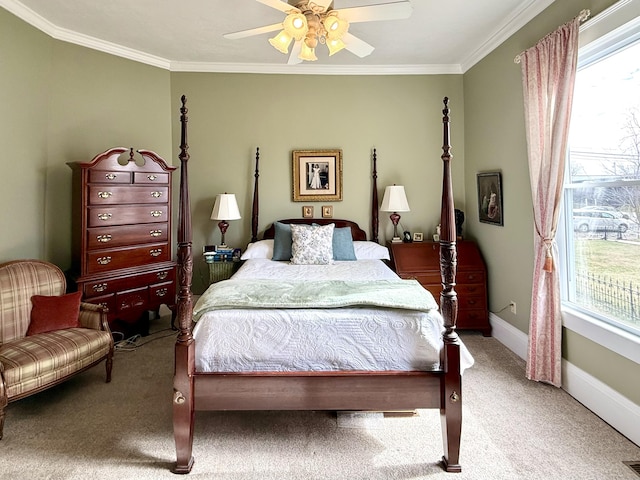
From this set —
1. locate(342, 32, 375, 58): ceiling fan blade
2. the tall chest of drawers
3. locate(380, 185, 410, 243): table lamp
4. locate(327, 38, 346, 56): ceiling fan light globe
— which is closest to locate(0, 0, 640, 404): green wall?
locate(380, 185, 410, 243): table lamp

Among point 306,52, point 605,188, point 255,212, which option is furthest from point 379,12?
point 255,212

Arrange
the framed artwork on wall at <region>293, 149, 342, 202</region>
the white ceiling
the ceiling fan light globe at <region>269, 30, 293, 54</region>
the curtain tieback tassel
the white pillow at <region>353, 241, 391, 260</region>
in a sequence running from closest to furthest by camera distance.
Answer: the ceiling fan light globe at <region>269, 30, 293, 54</region> → the curtain tieback tassel → the white ceiling → the white pillow at <region>353, 241, 391, 260</region> → the framed artwork on wall at <region>293, 149, 342, 202</region>

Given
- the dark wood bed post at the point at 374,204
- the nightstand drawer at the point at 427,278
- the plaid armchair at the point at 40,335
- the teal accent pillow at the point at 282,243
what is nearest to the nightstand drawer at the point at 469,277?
the nightstand drawer at the point at 427,278

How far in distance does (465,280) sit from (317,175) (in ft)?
6.69

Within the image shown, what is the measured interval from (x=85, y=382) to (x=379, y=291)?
2.39 metres

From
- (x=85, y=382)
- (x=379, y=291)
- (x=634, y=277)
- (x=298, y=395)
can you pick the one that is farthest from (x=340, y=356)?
(x=85, y=382)

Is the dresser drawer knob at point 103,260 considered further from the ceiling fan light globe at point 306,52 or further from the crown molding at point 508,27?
the crown molding at point 508,27

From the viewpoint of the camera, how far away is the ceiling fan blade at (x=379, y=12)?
2160 millimetres

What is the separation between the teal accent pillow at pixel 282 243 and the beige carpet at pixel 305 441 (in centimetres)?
169

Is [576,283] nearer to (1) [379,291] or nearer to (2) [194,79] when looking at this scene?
(1) [379,291]

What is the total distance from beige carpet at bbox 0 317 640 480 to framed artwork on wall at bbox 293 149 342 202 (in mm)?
2567

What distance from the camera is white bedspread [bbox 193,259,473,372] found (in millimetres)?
1980

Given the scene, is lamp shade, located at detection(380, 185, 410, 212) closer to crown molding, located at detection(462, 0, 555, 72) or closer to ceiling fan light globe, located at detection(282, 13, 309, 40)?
crown molding, located at detection(462, 0, 555, 72)

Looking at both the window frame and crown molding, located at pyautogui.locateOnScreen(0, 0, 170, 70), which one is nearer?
the window frame
